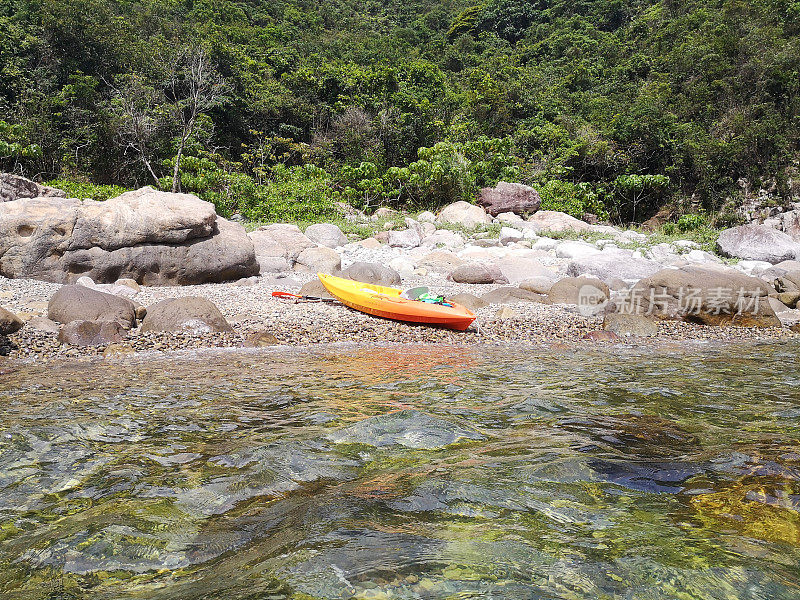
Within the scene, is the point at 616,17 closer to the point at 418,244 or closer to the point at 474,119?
the point at 474,119

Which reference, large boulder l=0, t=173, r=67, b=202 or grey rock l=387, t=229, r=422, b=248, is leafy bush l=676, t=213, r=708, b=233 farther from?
large boulder l=0, t=173, r=67, b=202

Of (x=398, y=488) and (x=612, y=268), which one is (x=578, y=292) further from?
(x=398, y=488)

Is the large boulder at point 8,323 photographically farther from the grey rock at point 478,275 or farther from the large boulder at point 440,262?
the large boulder at point 440,262

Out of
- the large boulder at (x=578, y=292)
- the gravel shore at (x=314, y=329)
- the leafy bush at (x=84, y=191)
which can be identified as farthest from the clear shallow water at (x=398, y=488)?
the leafy bush at (x=84, y=191)

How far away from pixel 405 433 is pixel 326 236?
43.3 feet

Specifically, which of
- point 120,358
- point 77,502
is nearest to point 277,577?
point 77,502

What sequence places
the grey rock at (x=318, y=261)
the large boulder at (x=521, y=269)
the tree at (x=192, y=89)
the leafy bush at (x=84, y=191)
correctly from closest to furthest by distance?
the large boulder at (x=521, y=269) → the grey rock at (x=318, y=261) → the leafy bush at (x=84, y=191) → the tree at (x=192, y=89)

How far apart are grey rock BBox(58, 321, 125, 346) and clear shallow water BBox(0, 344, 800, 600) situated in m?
1.50

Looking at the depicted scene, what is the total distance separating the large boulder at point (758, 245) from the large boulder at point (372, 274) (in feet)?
35.1

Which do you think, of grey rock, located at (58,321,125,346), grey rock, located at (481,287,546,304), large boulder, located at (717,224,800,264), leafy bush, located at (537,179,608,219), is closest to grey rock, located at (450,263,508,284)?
grey rock, located at (481,287,546,304)

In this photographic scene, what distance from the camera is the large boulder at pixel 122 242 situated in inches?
396

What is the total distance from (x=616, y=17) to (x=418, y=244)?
41523 millimetres

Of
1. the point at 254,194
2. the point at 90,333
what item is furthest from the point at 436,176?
the point at 90,333

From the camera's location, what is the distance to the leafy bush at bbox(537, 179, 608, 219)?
23.8 meters
